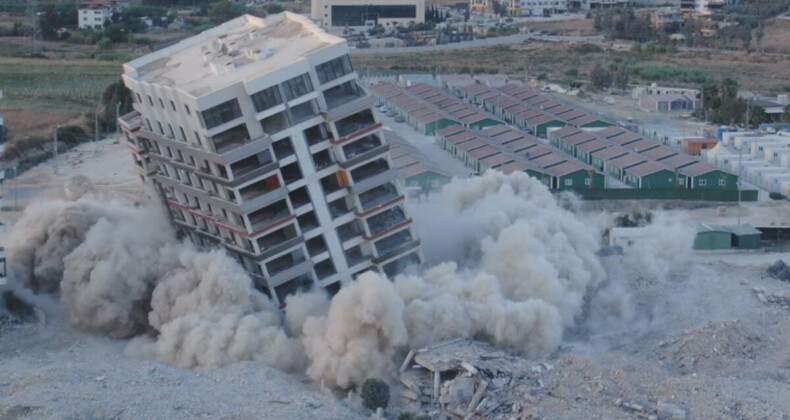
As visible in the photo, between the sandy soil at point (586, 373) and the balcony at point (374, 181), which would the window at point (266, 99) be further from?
the sandy soil at point (586, 373)

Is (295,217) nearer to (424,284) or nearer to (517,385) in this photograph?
(424,284)

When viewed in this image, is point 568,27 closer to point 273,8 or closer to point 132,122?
point 273,8

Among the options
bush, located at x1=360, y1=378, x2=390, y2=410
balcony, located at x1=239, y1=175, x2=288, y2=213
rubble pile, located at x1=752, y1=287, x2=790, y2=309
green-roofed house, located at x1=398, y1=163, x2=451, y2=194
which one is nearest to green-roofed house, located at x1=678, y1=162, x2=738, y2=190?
green-roofed house, located at x1=398, y1=163, x2=451, y2=194

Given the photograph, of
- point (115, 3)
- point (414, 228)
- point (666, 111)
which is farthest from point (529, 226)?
point (115, 3)

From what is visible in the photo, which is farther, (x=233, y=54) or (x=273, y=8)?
(x=273, y=8)

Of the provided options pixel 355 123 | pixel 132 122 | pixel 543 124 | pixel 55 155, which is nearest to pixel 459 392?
pixel 355 123

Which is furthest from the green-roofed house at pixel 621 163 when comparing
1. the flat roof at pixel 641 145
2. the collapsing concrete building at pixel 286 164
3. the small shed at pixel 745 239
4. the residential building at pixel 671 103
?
the collapsing concrete building at pixel 286 164
